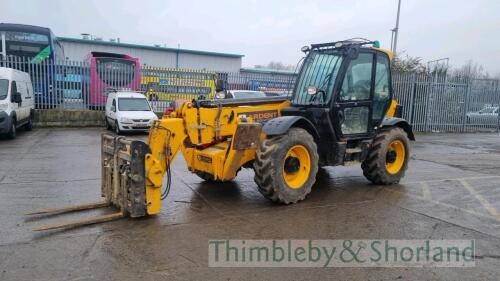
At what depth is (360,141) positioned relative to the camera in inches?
308

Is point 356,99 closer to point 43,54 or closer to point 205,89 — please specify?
point 205,89

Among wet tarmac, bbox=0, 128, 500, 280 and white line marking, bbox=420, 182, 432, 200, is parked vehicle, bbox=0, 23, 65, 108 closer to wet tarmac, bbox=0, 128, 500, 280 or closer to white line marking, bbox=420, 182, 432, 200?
wet tarmac, bbox=0, 128, 500, 280

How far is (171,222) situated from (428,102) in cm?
1813

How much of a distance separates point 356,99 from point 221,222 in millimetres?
3502

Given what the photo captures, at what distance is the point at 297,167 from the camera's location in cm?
664

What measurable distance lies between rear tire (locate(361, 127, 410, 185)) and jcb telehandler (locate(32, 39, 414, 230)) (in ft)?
0.06

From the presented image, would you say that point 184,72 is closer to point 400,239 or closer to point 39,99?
point 39,99

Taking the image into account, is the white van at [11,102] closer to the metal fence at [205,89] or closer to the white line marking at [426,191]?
the metal fence at [205,89]

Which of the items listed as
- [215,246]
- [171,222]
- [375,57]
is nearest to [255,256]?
[215,246]

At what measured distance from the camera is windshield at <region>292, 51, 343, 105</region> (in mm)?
7188

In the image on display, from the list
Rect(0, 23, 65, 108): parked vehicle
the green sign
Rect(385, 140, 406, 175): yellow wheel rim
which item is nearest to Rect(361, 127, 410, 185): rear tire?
Rect(385, 140, 406, 175): yellow wheel rim

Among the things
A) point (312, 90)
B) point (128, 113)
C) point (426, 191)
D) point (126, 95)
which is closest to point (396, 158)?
point (426, 191)

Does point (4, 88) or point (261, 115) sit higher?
point (4, 88)

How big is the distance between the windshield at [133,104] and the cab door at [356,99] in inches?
447
